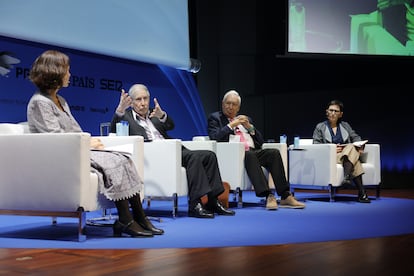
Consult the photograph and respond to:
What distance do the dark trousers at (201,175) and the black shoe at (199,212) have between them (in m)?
0.03

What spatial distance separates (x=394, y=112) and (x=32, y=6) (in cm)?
521

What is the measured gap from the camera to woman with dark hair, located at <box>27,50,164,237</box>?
328cm

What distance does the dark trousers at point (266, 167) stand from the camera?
488cm

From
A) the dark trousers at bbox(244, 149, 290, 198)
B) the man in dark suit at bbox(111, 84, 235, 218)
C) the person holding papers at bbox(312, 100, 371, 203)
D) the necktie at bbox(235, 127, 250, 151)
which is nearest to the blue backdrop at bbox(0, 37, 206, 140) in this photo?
the man in dark suit at bbox(111, 84, 235, 218)

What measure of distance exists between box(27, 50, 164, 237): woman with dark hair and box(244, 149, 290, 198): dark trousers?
166cm

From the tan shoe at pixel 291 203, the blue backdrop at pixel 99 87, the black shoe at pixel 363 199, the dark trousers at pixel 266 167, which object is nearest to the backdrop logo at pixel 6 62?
the blue backdrop at pixel 99 87

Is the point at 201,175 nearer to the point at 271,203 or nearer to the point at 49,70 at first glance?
the point at 271,203

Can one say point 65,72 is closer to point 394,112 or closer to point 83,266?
point 83,266

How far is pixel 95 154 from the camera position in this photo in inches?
132

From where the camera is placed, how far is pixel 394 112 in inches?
316

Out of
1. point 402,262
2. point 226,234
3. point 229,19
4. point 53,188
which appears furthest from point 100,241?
point 229,19

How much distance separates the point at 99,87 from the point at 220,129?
1.43 m

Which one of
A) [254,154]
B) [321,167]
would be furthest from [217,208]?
[321,167]

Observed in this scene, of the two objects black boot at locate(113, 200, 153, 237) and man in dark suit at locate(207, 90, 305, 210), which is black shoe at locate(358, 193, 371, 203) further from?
black boot at locate(113, 200, 153, 237)
